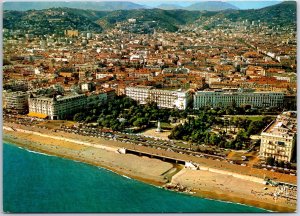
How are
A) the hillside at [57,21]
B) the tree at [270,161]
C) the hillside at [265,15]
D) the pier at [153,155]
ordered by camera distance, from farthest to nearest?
the hillside at [57,21] → the hillside at [265,15] → the pier at [153,155] → the tree at [270,161]

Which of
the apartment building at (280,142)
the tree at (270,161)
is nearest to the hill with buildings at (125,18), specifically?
the apartment building at (280,142)

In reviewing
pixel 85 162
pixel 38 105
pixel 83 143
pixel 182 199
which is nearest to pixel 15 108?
pixel 38 105

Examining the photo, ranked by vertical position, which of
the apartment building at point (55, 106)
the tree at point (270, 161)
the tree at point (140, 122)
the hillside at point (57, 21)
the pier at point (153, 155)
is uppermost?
the hillside at point (57, 21)

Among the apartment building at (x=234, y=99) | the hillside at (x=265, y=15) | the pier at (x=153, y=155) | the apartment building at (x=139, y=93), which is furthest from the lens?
the hillside at (x=265, y=15)

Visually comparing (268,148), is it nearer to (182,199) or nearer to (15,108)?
(182,199)

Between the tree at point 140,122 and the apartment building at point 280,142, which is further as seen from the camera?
the tree at point 140,122

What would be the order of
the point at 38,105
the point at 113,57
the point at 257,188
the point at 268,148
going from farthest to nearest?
the point at 113,57, the point at 38,105, the point at 268,148, the point at 257,188

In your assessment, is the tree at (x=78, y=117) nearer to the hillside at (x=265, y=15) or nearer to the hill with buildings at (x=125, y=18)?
the hill with buildings at (x=125, y=18)

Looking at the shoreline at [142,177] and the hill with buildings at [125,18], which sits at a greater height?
the hill with buildings at [125,18]
